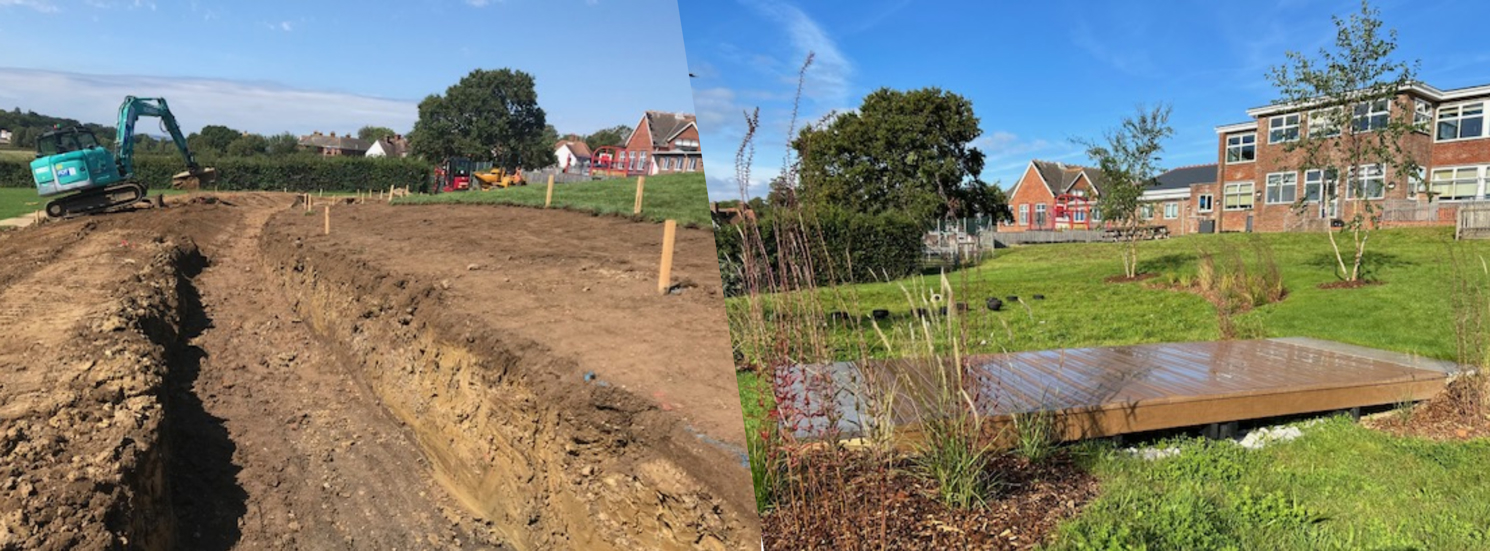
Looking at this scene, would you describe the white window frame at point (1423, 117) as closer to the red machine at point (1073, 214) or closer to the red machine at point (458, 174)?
the red machine at point (1073, 214)

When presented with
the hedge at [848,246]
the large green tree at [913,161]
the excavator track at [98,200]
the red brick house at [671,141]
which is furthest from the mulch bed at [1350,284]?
the excavator track at [98,200]

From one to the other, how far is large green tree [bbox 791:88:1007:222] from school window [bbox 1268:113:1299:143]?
324 cm

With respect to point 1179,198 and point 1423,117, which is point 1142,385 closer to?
point 1179,198

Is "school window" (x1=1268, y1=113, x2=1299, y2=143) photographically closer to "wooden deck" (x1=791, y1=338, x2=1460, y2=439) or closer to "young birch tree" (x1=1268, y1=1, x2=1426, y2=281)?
"young birch tree" (x1=1268, y1=1, x2=1426, y2=281)

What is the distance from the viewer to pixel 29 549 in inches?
182

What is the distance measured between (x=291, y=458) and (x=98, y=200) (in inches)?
1067

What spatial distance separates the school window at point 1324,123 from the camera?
5.79m

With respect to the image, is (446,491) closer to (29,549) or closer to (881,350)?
(29,549)

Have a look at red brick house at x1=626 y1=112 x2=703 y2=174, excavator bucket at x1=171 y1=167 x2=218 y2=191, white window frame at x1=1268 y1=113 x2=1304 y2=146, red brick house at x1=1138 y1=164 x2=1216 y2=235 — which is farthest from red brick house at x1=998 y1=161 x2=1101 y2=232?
excavator bucket at x1=171 y1=167 x2=218 y2=191

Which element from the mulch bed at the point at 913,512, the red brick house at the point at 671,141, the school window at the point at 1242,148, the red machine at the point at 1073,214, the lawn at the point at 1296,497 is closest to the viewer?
the red brick house at the point at 671,141

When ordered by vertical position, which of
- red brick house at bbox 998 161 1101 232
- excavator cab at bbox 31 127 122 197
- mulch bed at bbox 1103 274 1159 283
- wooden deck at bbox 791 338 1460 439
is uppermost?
excavator cab at bbox 31 127 122 197

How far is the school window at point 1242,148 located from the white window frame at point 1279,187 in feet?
0.66

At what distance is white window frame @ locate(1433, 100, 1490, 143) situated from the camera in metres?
5.16

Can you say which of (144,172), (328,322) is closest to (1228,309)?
(328,322)
